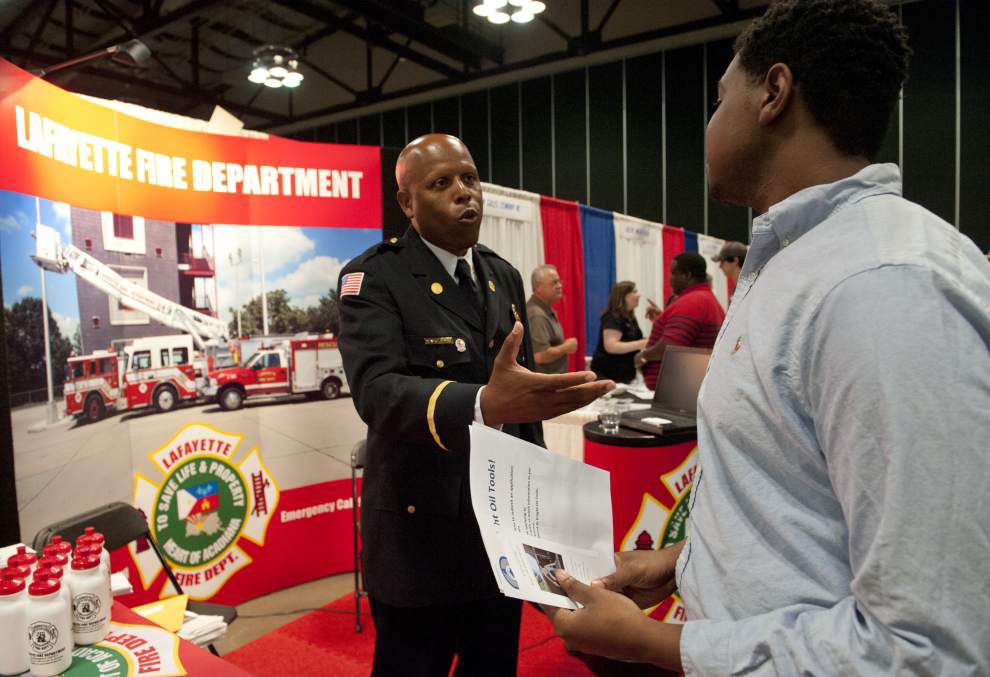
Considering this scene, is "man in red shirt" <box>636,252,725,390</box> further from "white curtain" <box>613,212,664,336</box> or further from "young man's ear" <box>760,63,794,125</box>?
"white curtain" <box>613,212,664,336</box>

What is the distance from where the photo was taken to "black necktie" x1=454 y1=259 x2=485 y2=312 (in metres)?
1.56

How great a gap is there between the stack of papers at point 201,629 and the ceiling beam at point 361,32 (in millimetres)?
7331

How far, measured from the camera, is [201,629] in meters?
1.55

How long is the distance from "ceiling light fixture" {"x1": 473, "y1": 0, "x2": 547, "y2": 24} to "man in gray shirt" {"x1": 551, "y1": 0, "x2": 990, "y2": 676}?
19.2ft

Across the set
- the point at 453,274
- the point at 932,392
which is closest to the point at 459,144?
the point at 453,274

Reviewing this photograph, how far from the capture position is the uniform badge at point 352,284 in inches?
56.2

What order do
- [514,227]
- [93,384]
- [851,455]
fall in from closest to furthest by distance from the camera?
[851,455], [93,384], [514,227]

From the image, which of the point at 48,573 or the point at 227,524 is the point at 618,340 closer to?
the point at 227,524

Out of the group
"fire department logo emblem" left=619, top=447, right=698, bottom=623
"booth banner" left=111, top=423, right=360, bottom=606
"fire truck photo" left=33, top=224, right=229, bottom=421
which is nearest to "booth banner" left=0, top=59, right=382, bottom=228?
"fire truck photo" left=33, top=224, right=229, bottom=421

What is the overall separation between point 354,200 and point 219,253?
775 mm

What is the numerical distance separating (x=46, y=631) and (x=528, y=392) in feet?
3.16

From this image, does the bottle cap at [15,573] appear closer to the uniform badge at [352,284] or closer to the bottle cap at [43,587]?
the bottle cap at [43,587]

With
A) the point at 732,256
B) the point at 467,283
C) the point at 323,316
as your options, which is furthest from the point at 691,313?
the point at 467,283

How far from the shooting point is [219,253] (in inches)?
122
